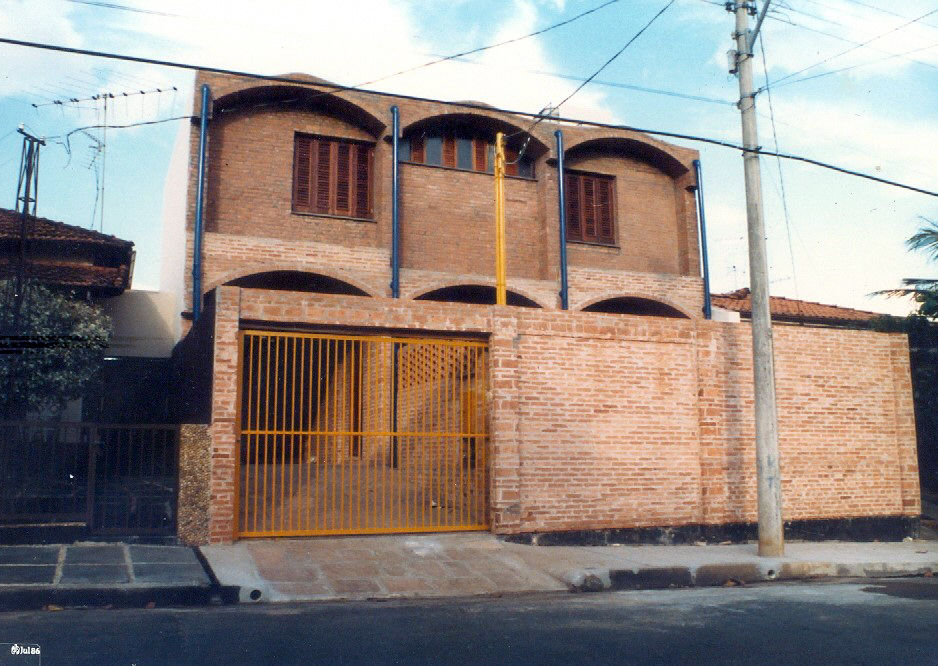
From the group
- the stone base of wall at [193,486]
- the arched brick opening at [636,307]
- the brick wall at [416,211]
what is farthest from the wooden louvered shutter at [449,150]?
the stone base of wall at [193,486]

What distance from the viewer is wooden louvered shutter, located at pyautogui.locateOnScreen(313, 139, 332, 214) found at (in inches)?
686

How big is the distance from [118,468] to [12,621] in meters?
3.25

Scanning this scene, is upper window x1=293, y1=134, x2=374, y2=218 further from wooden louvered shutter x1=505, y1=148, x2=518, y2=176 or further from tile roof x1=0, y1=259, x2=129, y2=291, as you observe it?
tile roof x1=0, y1=259, x2=129, y2=291

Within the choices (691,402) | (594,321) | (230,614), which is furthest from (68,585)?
(691,402)

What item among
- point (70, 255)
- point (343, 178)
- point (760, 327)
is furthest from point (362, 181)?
point (760, 327)

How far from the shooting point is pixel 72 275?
16.5 meters

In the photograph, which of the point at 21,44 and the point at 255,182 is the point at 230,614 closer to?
the point at 21,44

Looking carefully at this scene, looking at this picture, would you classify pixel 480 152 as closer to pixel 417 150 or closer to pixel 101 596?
pixel 417 150

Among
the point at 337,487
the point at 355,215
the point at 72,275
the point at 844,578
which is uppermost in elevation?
the point at 355,215

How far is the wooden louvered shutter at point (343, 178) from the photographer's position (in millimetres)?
17625

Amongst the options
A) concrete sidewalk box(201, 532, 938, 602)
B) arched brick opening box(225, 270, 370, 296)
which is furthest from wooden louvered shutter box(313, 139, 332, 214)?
concrete sidewalk box(201, 532, 938, 602)

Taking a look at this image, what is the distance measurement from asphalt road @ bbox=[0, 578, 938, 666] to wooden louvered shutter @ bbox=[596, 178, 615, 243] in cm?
1254

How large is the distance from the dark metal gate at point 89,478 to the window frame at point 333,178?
8141 mm

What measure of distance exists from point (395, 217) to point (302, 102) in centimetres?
301
